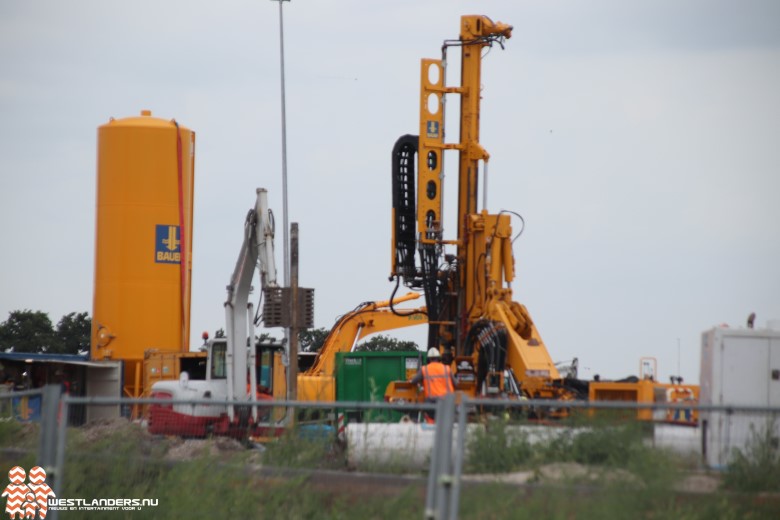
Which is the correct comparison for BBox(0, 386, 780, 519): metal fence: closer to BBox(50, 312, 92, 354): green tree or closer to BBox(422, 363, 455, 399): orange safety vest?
BBox(422, 363, 455, 399): orange safety vest

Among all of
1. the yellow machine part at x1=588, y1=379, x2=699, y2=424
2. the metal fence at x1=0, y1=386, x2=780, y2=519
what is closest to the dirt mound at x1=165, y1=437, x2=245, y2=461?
the metal fence at x1=0, y1=386, x2=780, y2=519

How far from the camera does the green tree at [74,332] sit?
6350 centimetres

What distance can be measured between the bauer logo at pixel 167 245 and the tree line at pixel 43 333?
28047 millimetres

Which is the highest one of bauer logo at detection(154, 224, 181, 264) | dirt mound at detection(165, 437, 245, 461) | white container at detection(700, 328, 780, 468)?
bauer logo at detection(154, 224, 181, 264)

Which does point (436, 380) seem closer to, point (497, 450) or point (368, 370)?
point (368, 370)

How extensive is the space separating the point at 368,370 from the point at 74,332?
141ft

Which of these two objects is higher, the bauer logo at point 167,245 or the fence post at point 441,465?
the bauer logo at point 167,245

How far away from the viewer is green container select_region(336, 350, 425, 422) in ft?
80.0

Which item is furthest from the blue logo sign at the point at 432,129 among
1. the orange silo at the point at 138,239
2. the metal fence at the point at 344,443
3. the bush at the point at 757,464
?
the bush at the point at 757,464

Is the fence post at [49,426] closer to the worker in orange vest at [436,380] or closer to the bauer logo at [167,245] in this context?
the worker in orange vest at [436,380]

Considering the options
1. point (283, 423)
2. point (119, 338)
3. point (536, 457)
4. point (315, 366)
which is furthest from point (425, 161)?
point (536, 457)

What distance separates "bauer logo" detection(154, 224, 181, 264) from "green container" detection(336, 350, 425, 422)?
39.2 ft

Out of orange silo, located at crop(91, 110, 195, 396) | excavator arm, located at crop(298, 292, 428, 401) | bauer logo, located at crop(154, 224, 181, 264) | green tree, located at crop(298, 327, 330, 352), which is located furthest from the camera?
green tree, located at crop(298, 327, 330, 352)

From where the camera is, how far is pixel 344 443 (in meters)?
13.2
